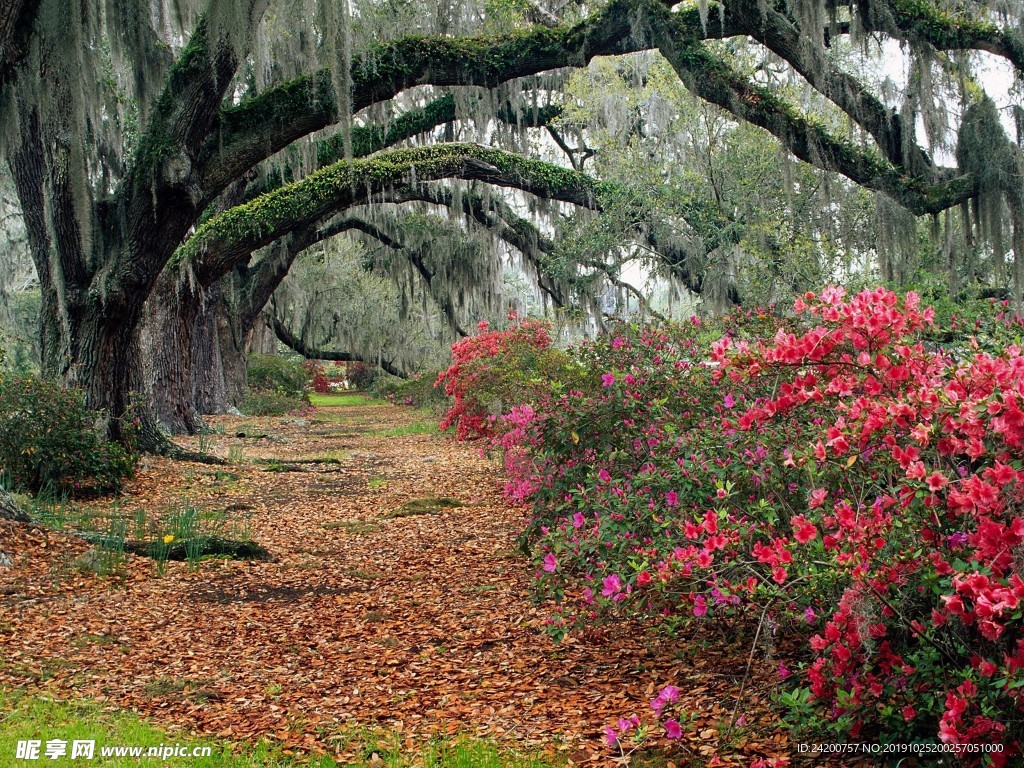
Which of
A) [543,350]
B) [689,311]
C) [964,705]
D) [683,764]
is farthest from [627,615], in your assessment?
[689,311]

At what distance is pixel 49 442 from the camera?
6.46 meters

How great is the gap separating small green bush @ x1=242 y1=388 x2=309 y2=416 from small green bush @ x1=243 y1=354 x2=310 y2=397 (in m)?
0.42

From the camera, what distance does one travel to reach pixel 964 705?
182 centimetres

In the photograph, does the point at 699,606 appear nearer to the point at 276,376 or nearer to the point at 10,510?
the point at 10,510

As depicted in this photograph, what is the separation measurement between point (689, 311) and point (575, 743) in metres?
10.7

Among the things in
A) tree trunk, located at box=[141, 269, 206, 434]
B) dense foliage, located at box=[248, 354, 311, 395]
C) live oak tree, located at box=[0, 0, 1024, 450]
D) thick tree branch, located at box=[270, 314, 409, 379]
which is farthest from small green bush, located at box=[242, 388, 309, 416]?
live oak tree, located at box=[0, 0, 1024, 450]

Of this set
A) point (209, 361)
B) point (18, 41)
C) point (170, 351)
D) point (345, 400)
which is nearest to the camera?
point (18, 41)

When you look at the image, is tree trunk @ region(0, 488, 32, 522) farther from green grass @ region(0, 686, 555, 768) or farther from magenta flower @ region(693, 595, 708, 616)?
magenta flower @ region(693, 595, 708, 616)

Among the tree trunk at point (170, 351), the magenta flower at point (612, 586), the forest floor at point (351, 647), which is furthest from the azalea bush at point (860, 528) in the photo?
the tree trunk at point (170, 351)

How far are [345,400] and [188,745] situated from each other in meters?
27.0

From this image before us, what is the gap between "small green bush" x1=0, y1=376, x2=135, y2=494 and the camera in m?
6.35

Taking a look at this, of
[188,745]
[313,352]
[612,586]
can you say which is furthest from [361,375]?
[612,586]

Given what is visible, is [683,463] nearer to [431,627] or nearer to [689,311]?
[431,627]

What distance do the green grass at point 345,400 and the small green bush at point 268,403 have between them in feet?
11.5
